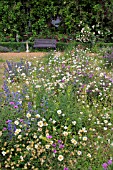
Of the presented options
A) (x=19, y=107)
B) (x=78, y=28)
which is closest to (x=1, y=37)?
(x=78, y=28)

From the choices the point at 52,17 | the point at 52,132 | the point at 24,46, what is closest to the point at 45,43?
the point at 24,46

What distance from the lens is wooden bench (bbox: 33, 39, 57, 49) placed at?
9.34m

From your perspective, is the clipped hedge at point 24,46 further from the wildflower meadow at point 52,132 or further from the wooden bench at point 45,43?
the wildflower meadow at point 52,132

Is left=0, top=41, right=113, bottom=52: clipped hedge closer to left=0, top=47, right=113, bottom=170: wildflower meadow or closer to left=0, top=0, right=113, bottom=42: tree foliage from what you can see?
left=0, top=0, right=113, bottom=42: tree foliage

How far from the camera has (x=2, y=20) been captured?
1062 centimetres

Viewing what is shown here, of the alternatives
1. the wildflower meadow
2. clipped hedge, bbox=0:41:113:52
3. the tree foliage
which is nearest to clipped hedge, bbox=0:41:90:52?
clipped hedge, bbox=0:41:113:52

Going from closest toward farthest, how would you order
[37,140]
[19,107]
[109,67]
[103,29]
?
[37,140]
[19,107]
[109,67]
[103,29]

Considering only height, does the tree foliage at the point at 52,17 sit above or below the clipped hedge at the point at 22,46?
above

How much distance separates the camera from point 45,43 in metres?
9.59

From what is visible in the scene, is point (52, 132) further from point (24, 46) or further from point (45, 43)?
point (24, 46)

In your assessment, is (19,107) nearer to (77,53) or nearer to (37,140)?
(37,140)

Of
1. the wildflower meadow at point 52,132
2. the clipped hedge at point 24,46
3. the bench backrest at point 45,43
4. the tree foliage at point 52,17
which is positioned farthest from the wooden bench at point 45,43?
the wildflower meadow at point 52,132

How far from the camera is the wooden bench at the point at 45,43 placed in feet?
30.7

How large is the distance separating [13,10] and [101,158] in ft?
27.1
